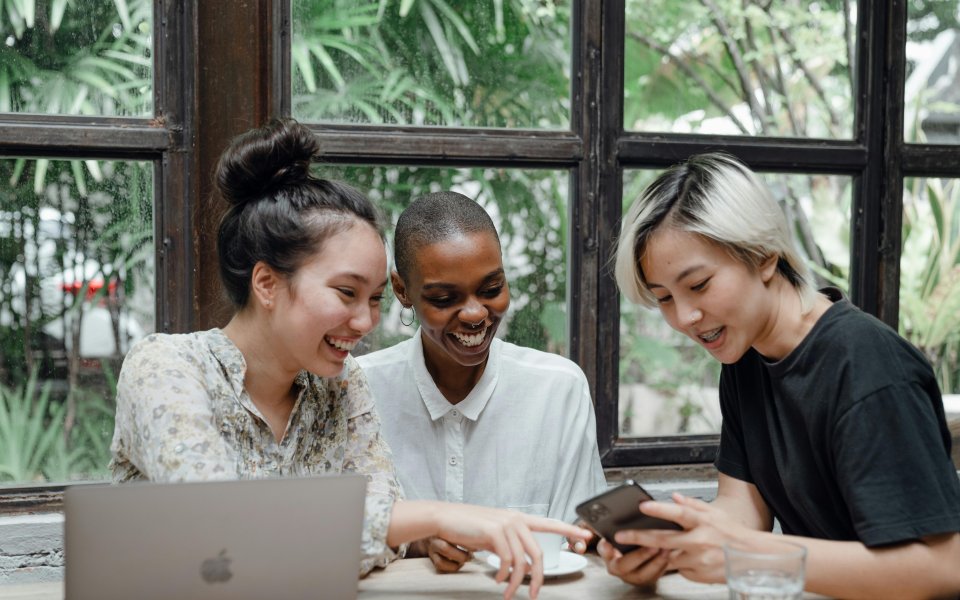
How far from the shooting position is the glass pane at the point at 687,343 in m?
2.61

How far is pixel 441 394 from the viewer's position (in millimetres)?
2105

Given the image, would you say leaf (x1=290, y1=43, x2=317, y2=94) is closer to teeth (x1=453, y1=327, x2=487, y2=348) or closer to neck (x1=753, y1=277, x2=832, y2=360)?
teeth (x1=453, y1=327, x2=487, y2=348)

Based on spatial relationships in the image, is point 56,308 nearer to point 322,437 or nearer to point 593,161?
point 322,437

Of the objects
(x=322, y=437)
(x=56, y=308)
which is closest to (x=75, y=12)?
(x=56, y=308)

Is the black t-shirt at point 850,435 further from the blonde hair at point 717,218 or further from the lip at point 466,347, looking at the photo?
the lip at point 466,347

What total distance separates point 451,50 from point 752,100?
0.86 metres

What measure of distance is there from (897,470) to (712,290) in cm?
39

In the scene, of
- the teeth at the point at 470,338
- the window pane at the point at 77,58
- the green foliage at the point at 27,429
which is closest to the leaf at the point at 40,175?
the window pane at the point at 77,58

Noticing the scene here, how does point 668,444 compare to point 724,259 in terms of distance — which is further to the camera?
point 668,444

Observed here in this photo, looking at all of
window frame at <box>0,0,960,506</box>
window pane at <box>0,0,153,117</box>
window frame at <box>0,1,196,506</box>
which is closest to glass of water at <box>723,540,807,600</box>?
window frame at <box>0,0,960,506</box>

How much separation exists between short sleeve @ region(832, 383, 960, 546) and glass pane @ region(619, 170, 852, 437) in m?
1.17

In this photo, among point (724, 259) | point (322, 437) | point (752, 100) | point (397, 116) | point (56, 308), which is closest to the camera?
point (724, 259)

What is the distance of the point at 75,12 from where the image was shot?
2.26 m

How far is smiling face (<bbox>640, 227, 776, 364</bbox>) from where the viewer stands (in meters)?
1.57
